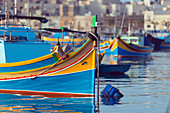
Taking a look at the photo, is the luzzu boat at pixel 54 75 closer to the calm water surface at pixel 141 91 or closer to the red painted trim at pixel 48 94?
the red painted trim at pixel 48 94

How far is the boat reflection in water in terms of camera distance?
23719mm

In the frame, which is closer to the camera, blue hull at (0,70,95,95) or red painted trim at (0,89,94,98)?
blue hull at (0,70,95,95)

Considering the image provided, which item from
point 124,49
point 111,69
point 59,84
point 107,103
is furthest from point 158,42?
point 107,103

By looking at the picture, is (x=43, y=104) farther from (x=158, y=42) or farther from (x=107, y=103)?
(x=158, y=42)

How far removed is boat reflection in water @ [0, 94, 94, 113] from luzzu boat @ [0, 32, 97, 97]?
0.43m

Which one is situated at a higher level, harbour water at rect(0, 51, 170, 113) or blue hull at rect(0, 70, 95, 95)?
blue hull at rect(0, 70, 95, 95)

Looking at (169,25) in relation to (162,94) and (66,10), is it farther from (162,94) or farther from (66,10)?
(162,94)

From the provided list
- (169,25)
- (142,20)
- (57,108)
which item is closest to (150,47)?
(57,108)

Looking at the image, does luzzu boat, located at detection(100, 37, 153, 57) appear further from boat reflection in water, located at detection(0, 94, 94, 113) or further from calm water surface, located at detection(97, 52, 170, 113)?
boat reflection in water, located at detection(0, 94, 94, 113)

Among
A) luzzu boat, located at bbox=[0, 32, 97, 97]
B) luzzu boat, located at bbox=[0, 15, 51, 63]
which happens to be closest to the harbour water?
luzzu boat, located at bbox=[0, 32, 97, 97]

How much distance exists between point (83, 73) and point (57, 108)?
2768mm

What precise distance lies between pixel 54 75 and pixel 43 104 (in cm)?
201

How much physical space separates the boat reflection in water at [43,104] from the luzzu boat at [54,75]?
428 mm

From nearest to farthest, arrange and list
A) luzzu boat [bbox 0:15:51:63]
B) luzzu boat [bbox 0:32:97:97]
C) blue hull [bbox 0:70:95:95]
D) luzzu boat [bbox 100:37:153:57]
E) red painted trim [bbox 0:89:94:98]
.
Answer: luzzu boat [bbox 0:32:97:97]
blue hull [bbox 0:70:95:95]
red painted trim [bbox 0:89:94:98]
luzzu boat [bbox 0:15:51:63]
luzzu boat [bbox 100:37:153:57]
